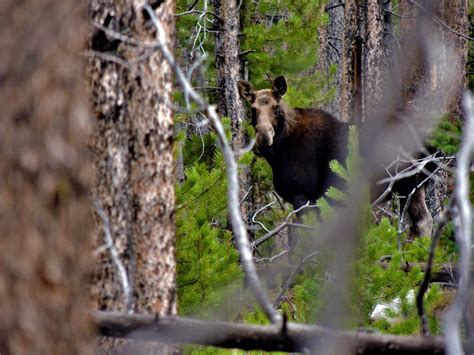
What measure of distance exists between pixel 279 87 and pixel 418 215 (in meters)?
2.72

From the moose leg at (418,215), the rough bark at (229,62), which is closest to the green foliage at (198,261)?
the rough bark at (229,62)

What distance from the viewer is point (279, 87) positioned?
11883 mm

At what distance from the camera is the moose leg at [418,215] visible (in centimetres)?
1264

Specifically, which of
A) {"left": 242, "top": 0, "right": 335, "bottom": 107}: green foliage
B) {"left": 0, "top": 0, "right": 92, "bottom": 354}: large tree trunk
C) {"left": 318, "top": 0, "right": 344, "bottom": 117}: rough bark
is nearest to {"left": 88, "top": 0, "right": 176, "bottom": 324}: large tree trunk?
{"left": 0, "top": 0, "right": 92, "bottom": 354}: large tree trunk

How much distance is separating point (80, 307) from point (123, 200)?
1.77 metres

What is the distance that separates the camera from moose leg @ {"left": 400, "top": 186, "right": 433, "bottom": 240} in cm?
1264

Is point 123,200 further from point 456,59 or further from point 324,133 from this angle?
point 324,133

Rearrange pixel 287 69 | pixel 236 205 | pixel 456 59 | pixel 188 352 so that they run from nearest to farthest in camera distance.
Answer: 1. pixel 236 205
2. pixel 188 352
3. pixel 456 59
4. pixel 287 69

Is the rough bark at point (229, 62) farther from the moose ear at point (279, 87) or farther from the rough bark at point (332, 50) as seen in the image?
the rough bark at point (332, 50)

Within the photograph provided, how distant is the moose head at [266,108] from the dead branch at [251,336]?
7.83 metres

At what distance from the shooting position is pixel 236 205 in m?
3.11

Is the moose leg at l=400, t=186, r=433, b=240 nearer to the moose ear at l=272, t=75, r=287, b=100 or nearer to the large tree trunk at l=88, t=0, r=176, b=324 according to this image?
the moose ear at l=272, t=75, r=287, b=100

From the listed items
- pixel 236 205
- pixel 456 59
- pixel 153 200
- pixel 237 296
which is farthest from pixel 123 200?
pixel 456 59

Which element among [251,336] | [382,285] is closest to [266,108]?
[382,285]
